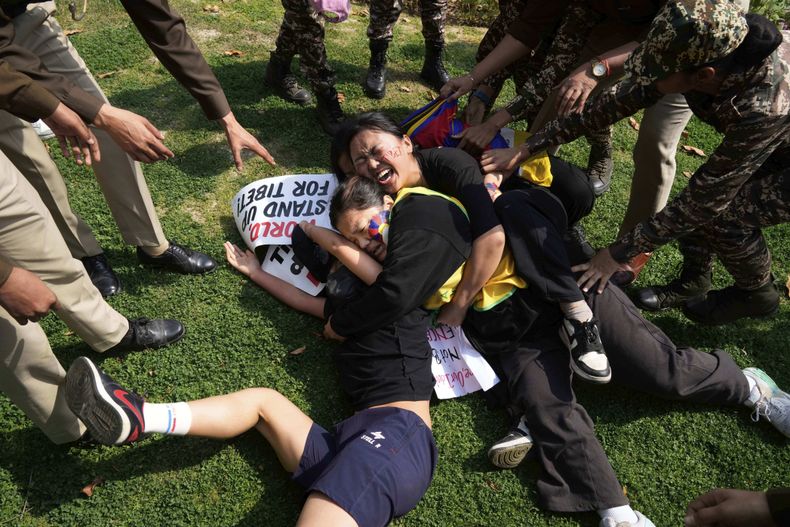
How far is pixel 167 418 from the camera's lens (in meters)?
2.95

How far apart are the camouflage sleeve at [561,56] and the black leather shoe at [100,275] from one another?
304 centimetres

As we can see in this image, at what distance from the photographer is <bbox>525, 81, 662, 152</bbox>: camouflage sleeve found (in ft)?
10.8

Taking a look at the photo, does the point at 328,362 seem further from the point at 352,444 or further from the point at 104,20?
the point at 104,20

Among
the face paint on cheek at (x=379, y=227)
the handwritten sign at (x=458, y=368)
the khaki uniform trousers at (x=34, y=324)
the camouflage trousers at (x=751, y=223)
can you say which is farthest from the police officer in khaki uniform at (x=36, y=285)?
the camouflage trousers at (x=751, y=223)

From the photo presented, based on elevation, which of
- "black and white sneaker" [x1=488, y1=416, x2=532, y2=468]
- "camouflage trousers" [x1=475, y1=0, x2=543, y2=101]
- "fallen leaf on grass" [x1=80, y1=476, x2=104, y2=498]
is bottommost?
"fallen leaf on grass" [x1=80, y1=476, x2=104, y2=498]

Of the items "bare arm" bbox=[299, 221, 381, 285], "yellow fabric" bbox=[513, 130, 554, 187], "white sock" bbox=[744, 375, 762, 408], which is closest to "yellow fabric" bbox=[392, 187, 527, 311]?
"bare arm" bbox=[299, 221, 381, 285]

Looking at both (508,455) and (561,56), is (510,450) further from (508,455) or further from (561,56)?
(561,56)

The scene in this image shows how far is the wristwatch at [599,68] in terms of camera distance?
3.82m

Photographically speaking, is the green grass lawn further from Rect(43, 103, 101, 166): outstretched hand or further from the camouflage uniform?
Rect(43, 103, 101, 166): outstretched hand

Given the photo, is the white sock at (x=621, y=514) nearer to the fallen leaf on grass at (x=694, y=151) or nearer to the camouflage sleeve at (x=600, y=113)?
the camouflage sleeve at (x=600, y=113)

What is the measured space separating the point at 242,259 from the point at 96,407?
65.3 inches

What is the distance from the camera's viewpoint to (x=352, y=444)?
2.94 m

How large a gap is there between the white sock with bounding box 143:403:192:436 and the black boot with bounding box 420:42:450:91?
437 centimetres

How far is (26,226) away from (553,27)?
3.77 metres
